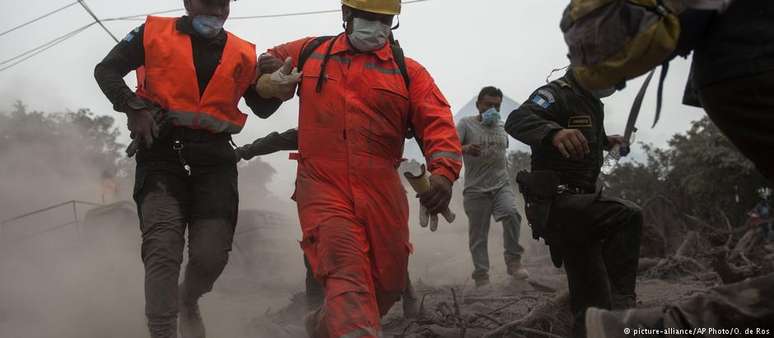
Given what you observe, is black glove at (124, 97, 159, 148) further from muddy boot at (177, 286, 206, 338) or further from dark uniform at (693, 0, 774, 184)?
dark uniform at (693, 0, 774, 184)

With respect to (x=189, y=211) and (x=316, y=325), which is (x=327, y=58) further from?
(x=316, y=325)

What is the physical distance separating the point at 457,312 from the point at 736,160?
46.0ft

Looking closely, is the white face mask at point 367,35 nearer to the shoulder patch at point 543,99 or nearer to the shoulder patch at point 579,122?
the shoulder patch at point 543,99

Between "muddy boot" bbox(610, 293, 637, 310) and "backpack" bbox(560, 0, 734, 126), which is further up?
"backpack" bbox(560, 0, 734, 126)

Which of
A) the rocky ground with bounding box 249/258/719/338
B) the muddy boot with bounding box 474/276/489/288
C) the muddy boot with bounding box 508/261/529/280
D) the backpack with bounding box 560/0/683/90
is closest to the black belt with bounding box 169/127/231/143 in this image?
the rocky ground with bounding box 249/258/719/338

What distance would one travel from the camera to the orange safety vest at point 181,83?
11.9ft

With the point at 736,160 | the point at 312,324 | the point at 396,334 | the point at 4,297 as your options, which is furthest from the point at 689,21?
the point at 736,160

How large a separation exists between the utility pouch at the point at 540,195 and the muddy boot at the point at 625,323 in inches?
63.3

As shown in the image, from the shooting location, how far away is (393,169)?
3.59 metres

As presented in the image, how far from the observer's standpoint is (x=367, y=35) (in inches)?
144

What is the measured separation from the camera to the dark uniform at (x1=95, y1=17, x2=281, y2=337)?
3.48 meters

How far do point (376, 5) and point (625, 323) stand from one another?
2294 millimetres

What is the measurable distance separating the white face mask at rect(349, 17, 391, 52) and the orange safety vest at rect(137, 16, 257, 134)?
27.3 inches

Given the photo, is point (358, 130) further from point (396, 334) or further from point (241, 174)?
point (241, 174)
